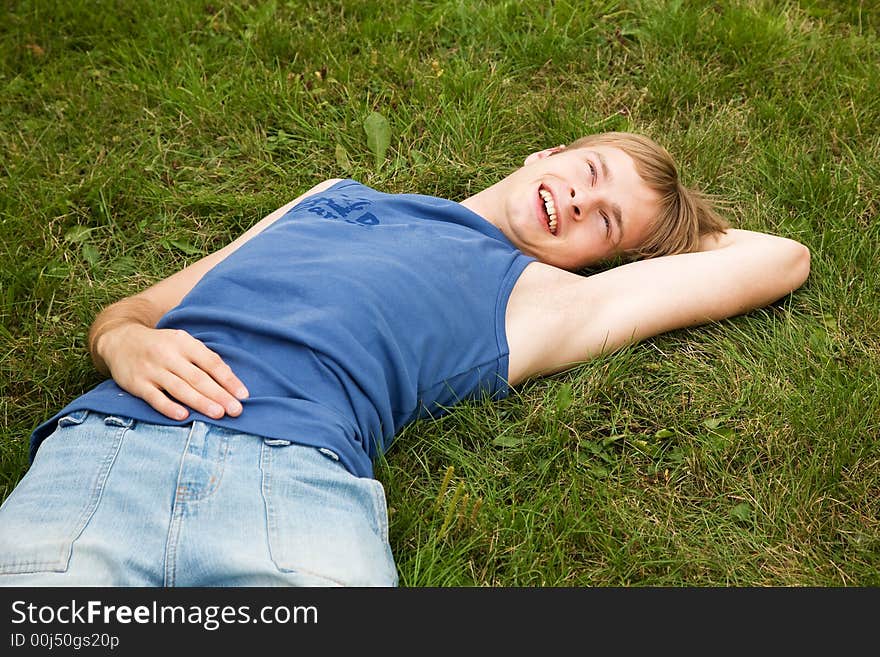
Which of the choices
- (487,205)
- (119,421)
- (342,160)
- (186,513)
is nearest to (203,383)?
(119,421)

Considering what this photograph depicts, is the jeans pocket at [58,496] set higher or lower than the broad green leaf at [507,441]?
higher

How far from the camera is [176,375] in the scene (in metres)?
2.23

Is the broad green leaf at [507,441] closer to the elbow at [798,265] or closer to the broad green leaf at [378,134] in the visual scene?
the elbow at [798,265]

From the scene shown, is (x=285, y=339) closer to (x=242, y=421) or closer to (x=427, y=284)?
(x=242, y=421)

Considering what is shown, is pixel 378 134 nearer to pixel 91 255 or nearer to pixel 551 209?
pixel 551 209

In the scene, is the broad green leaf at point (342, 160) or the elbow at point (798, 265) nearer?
the elbow at point (798, 265)

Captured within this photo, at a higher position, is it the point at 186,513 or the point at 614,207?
the point at 614,207

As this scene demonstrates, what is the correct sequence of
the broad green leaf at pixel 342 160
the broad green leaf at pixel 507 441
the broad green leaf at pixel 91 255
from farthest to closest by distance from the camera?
the broad green leaf at pixel 342 160
the broad green leaf at pixel 91 255
the broad green leaf at pixel 507 441

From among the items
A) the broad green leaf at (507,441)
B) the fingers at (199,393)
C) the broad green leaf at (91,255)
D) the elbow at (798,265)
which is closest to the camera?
the fingers at (199,393)

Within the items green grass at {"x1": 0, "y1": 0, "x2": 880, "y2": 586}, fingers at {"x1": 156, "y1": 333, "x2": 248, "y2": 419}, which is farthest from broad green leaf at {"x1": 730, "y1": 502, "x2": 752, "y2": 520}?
fingers at {"x1": 156, "y1": 333, "x2": 248, "y2": 419}

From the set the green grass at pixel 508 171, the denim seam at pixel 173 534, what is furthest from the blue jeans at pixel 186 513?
the green grass at pixel 508 171

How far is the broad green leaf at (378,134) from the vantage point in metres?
3.70

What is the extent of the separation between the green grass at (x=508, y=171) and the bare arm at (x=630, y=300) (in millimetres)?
102

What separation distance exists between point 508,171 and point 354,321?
60.8 inches
